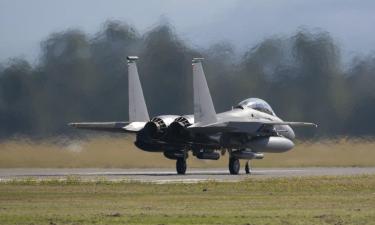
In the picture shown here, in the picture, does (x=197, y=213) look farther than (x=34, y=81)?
No

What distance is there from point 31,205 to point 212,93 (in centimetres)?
2606

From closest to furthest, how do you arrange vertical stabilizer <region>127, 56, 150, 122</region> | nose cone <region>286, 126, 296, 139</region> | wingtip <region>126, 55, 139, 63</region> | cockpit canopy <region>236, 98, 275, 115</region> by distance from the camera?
wingtip <region>126, 55, 139, 63</region>, vertical stabilizer <region>127, 56, 150, 122</region>, cockpit canopy <region>236, 98, 275, 115</region>, nose cone <region>286, 126, 296, 139</region>

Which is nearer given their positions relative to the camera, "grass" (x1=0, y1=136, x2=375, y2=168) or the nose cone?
"grass" (x1=0, y1=136, x2=375, y2=168)

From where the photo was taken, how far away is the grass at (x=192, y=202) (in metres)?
23.7

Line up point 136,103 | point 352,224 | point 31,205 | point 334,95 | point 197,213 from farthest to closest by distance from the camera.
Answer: point 334,95
point 136,103
point 31,205
point 197,213
point 352,224

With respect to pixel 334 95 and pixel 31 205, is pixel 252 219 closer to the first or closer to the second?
pixel 31 205

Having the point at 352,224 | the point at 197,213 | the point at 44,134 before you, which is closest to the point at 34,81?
the point at 44,134

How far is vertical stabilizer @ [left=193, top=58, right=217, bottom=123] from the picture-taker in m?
46.8

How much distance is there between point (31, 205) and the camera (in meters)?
27.8

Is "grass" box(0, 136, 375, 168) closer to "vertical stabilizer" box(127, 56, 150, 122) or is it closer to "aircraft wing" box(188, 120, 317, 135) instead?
"vertical stabilizer" box(127, 56, 150, 122)

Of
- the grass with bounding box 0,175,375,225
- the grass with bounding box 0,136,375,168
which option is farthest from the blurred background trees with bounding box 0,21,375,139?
the grass with bounding box 0,175,375,225

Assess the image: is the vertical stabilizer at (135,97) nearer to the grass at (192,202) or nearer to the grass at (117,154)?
the grass at (117,154)

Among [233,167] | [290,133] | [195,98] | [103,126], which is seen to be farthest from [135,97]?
[290,133]

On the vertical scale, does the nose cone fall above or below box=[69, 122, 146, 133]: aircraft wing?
below
